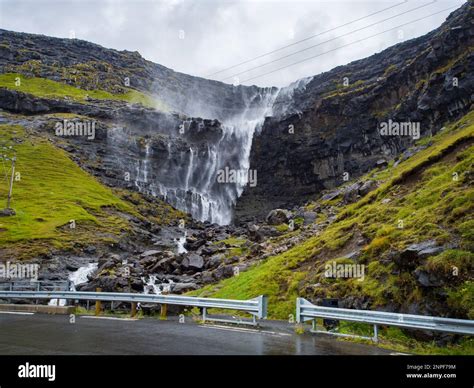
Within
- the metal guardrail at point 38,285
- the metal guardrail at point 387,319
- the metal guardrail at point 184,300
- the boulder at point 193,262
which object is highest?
the metal guardrail at point 387,319

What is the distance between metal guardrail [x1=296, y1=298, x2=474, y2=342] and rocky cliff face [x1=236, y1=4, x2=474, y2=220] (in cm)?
5512

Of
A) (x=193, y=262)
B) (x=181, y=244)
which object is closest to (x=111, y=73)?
(x=181, y=244)

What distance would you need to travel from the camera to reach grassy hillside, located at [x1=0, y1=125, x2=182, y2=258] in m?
55.3

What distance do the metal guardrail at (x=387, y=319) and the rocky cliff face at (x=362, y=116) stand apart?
55.1 m

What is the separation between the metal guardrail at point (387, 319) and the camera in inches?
409

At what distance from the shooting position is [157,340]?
12398 millimetres

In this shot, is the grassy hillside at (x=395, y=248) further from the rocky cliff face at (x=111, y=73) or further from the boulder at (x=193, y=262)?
the rocky cliff face at (x=111, y=73)

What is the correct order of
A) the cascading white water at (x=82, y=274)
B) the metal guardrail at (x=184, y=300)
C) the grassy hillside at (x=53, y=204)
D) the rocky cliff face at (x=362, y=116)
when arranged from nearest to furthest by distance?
the metal guardrail at (x=184, y=300) → the cascading white water at (x=82, y=274) → the grassy hillside at (x=53, y=204) → the rocky cliff face at (x=362, y=116)

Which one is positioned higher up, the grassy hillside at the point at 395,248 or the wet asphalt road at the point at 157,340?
the grassy hillside at the point at 395,248

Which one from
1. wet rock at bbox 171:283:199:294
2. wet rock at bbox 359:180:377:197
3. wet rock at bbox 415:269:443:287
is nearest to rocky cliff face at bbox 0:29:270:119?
wet rock at bbox 359:180:377:197

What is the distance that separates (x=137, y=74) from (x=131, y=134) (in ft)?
255

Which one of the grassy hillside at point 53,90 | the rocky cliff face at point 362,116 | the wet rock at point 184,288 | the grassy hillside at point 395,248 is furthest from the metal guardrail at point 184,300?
the grassy hillside at point 53,90

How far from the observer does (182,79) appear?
18062 centimetres
